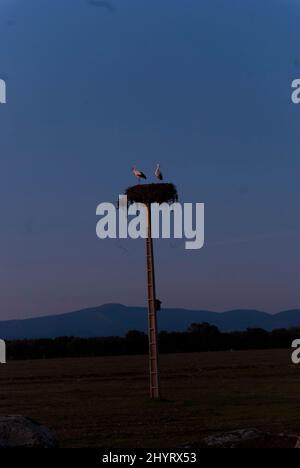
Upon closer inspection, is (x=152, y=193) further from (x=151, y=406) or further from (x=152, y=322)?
(x=151, y=406)

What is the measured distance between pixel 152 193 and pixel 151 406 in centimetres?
569

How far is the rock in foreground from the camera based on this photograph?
35.0 feet

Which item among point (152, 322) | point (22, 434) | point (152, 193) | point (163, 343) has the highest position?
point (152, 193)

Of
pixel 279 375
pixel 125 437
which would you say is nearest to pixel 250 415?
pixel 125 437

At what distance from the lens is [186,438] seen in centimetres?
1438

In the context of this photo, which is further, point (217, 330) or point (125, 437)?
point (217, 330)

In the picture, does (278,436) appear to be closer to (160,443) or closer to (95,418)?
(160,443)

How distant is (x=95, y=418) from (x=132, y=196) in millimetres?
6785

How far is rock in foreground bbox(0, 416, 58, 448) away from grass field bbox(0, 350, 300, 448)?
8.81 feet

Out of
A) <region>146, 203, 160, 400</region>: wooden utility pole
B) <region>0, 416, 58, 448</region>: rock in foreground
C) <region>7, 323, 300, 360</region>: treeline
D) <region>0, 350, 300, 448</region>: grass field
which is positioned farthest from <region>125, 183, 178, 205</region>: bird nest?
<region>7, 323, 300, 360</region>: treeline

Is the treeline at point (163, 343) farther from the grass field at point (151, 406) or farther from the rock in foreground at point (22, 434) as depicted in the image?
the rock in foreground at point (22, 434)

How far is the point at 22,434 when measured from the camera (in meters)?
10.8

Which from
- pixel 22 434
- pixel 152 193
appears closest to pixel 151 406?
pixel 152 193

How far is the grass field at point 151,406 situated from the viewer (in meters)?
15.5
